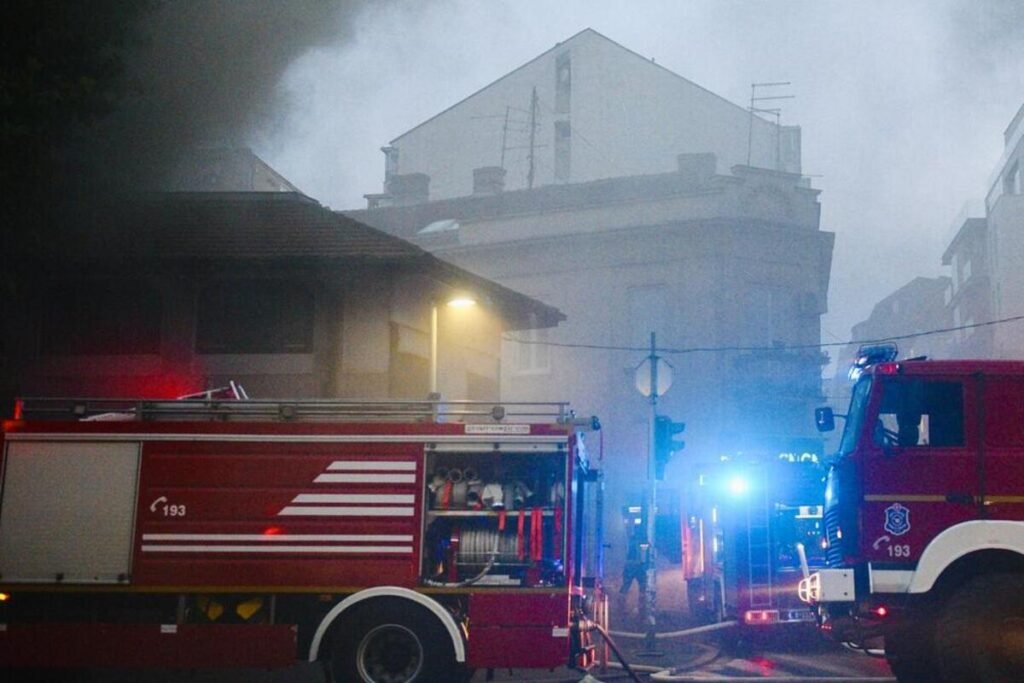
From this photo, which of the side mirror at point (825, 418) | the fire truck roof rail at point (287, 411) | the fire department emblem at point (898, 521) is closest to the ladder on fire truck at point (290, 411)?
the fire truck roof rail at point (287, 411)

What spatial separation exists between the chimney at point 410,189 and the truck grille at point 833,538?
35.2m

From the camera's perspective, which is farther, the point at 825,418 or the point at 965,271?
the point at 965,271

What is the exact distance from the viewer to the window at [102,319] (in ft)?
57.6

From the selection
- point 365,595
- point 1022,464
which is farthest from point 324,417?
point 1022,464

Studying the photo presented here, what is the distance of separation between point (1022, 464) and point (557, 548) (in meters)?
4.00

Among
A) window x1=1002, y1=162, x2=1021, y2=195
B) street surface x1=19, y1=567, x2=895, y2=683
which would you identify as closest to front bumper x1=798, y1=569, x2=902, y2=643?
street surface x1=19, y1=567, x2=895, y2=683

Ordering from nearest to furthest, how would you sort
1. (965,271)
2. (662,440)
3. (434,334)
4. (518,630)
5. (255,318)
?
(518,630) → (662,440) → (255,318) → (434,334) → (965,271)

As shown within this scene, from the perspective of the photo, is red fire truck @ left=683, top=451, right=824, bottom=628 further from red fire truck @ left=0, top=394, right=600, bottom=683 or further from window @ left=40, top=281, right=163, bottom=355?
window @ left=40, top=281, right=163, bottom=355

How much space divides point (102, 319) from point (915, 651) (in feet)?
42.4

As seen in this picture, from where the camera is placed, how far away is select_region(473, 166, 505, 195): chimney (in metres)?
42.8

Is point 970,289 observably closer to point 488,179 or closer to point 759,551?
point 488,179

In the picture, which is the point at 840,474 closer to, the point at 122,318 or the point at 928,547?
the point at 928,547

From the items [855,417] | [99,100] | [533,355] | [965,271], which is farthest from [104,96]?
[965,271]

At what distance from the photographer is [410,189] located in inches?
1752
